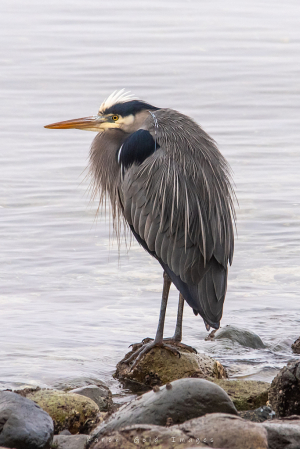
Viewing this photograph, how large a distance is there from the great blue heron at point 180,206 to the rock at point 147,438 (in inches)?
70.9

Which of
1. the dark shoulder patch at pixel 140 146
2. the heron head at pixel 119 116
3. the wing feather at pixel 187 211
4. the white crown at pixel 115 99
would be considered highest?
the white crown at pixel 115 99

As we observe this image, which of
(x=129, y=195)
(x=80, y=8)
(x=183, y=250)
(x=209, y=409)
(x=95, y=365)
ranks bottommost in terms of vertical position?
(x=95, y=365)

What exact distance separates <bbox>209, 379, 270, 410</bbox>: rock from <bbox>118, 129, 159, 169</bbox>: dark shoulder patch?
5.61 feet

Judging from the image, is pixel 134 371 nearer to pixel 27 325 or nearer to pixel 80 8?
pixel 27 325

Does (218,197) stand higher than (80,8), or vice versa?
(80,8)

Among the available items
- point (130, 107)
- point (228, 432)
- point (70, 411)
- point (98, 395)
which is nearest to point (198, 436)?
point (228, 432)

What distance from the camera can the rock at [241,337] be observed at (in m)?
5.95

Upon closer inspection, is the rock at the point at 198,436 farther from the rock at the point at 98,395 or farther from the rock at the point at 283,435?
the rock at the point at 98,395

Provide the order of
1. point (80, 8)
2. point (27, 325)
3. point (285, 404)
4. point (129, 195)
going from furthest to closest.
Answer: point (80, 8)
point (27, 325)
point (129, 195)
point (285, 404)

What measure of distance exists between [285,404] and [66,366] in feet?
6.48

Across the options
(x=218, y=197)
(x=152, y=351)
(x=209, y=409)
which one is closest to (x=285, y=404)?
(x=209, y=409)

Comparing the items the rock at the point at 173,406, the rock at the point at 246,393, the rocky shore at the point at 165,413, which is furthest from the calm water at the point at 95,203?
the rock at the point at 173,406

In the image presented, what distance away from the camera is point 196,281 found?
5141 mm

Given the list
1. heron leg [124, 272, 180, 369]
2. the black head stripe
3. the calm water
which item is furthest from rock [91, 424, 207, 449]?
the black head stripe
